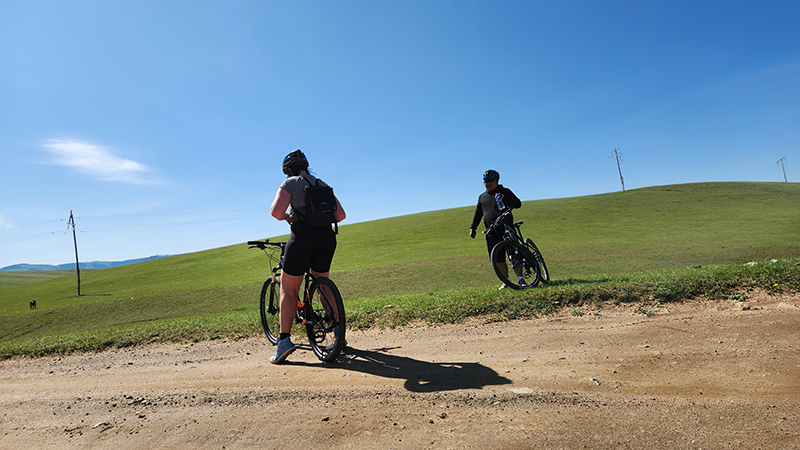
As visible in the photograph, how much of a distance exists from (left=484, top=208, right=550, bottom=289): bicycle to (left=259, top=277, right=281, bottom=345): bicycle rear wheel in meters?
4.14

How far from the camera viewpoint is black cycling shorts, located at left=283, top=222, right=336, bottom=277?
4.64 meters

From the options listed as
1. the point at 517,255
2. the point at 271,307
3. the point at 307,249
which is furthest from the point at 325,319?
the point at 517,255

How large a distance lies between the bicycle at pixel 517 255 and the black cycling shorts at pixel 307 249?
13.3 ft

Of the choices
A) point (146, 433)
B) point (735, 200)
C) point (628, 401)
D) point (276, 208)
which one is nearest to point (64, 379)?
point (146, 433)

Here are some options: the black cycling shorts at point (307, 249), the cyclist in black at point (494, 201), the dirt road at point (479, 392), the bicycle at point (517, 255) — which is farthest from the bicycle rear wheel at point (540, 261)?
the black cycling shorts at point (307, 249)

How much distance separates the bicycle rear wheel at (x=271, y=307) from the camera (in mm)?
5945

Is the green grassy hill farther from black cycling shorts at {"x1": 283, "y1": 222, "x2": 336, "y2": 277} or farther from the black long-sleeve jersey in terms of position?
black cycling shorts at {"x1": 283, "y1": 222, "x2": 336, "y2": 277}

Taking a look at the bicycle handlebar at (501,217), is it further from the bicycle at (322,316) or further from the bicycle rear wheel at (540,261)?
the bicycle at (322,316)

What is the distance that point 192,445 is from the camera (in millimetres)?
2768

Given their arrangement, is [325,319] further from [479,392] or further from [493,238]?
[493,238]

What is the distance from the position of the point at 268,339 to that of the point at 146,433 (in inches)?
115

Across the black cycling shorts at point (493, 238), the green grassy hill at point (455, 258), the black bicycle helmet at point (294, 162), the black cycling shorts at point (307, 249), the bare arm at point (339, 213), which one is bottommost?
the green grassy hill at point (455, 258)

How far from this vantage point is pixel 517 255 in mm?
7863

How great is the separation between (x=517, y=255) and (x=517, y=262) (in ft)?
0.46
